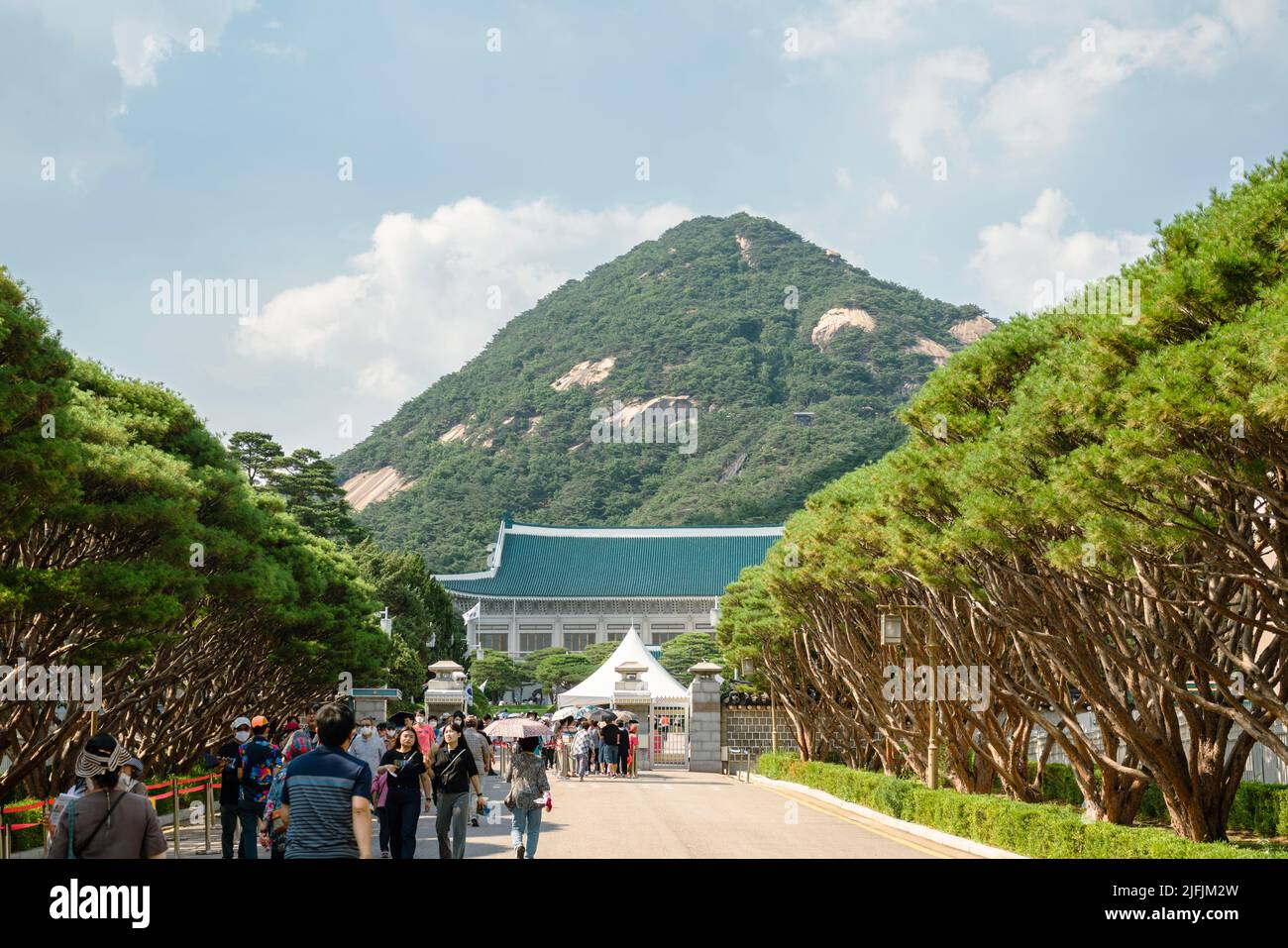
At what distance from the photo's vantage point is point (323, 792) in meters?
8.23

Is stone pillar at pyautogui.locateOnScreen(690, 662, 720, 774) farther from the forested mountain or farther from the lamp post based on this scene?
the forested mountain

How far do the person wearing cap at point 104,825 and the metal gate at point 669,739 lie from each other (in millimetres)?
45570

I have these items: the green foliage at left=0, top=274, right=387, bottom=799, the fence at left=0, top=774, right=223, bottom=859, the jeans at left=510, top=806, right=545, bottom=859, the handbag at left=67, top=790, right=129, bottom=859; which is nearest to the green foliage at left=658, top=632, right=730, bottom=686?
the green foliage at left=0, top=274, right=387, bottom=799

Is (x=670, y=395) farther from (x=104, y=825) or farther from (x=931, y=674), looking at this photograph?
(x=104, y=825)

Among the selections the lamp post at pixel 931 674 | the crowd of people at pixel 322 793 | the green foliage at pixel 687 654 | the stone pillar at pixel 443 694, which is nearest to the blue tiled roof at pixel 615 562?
the green foliage at pixel 687 654

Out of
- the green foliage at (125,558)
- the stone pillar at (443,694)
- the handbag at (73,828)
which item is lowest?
the stone pillar at (443,694)

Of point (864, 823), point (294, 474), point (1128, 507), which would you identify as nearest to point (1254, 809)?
point (864, 823)

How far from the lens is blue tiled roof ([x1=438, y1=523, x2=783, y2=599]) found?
103m

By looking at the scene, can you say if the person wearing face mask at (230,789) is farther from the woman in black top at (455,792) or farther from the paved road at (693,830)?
the paved road at (693,830)

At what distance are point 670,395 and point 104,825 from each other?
5627 inches

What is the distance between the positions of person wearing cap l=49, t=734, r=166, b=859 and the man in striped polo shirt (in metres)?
0.83

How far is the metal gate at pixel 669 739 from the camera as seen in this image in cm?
5522
